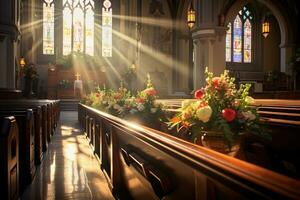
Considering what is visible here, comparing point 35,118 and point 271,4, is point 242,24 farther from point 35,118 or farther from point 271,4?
point 35,118

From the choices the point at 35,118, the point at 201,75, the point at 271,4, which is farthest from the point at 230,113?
the point at 271,4

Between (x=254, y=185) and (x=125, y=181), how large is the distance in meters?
2.17

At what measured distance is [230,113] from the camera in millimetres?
1912

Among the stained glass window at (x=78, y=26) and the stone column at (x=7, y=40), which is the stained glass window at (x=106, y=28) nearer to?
the stained glass window at (x=78, y=26)

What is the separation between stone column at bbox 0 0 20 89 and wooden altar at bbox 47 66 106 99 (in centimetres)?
579

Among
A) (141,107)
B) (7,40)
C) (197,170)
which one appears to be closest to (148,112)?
(141,107)

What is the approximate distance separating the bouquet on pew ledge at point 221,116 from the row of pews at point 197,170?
9.0 inches

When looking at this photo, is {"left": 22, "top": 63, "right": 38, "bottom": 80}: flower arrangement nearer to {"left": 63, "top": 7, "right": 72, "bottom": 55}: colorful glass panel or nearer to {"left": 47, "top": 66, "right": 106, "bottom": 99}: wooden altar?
{"left": 47, "top": 66, "right": 106, "bottom": 99}: wooden altar

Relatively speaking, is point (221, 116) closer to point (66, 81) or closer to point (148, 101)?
point (148, 101)

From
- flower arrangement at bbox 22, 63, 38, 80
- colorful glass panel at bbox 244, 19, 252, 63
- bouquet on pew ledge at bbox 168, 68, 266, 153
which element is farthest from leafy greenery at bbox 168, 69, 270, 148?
colorful glass panel at bbox 244, 19, 252, 63

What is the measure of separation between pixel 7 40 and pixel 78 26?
8945 mm

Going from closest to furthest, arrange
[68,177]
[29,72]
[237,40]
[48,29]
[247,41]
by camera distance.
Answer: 1. [68,177]
2. [29,72]
3. [48,29]
4. [237,40]
5. [247,41]

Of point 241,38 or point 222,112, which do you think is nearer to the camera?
point 222,112

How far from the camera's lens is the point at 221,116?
6.44 ft
